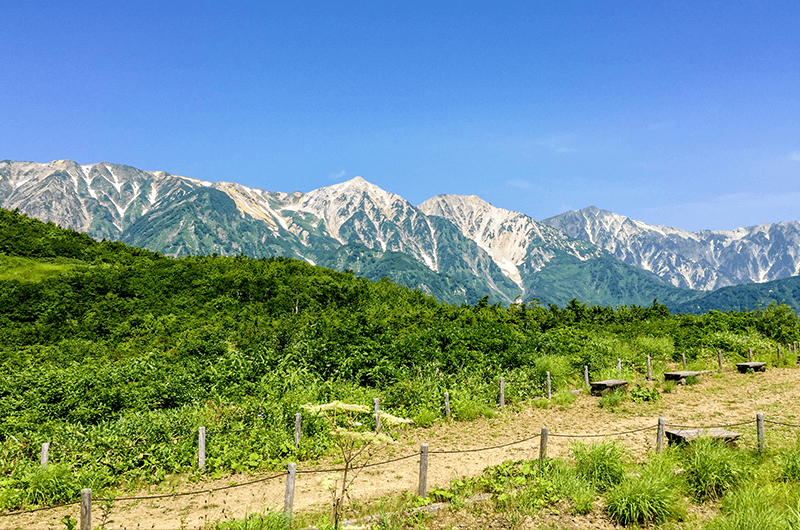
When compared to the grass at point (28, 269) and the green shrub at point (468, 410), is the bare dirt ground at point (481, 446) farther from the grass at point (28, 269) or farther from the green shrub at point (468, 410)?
the grass at point (28, 269)

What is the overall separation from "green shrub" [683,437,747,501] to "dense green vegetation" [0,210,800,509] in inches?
377

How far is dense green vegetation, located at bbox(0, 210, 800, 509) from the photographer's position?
1534 centimetres

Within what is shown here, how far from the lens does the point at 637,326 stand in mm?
37406

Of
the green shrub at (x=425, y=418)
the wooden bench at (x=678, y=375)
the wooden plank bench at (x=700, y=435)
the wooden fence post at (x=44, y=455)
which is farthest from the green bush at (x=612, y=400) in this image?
the wooden fence post at (x=44, y=455)

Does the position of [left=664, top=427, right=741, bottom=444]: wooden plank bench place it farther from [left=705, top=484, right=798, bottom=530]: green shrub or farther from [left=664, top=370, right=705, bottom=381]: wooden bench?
[left=664, top=370, right=705, bottom=381]: wooden bench

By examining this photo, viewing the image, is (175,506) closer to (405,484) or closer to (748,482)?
(405,484)

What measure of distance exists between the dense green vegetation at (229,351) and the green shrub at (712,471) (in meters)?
9.57

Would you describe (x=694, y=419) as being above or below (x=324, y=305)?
below

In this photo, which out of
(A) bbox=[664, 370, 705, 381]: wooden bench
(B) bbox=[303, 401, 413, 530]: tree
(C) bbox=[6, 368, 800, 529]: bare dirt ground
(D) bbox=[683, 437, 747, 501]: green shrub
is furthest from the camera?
(A) bbox=[664, 370, 705, 381]: wooden bench

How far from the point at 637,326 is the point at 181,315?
116 feet

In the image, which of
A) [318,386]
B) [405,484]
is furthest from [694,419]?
[318,386]

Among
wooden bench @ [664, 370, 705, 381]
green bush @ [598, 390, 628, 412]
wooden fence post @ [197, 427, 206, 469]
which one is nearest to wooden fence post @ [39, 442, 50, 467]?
wooden fence post @ [197, 427, 206, 469]

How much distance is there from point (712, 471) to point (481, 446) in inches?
286

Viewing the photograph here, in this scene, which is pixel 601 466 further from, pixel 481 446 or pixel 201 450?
pixel 201 450
